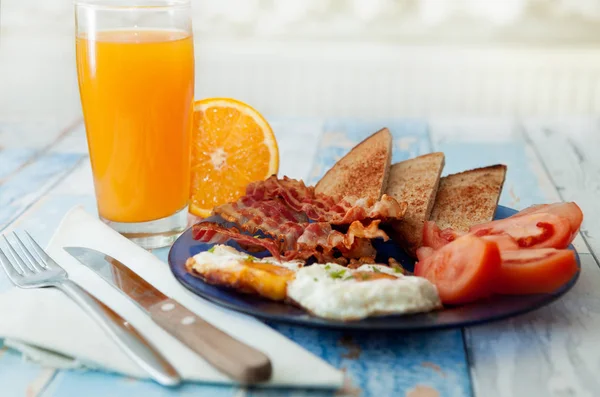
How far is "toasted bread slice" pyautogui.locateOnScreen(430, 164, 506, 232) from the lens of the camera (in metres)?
1.65

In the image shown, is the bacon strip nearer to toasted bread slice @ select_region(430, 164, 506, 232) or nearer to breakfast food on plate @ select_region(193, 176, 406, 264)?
breakfast food on plate @ select_region(193, 176, 406, 264)

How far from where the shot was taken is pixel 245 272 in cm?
121

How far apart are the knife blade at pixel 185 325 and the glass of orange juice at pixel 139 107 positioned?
0.84 ft

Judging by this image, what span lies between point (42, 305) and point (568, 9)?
399cm

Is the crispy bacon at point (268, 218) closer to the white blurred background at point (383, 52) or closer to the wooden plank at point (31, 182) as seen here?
the wooden plank at point (31, 182)

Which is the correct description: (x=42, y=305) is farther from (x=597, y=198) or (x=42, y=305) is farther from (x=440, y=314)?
(x=597, y=198)

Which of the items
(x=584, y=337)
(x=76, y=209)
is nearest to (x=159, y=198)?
(x=76, y=209)

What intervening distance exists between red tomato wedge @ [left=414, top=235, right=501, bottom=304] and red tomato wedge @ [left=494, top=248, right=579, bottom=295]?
0.02 meters

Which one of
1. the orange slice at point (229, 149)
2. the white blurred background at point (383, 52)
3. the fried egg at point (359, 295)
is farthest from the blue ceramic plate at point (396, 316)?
the white blurred background at point (383, 52)

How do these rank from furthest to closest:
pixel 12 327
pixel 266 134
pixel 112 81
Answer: pixel 266 134, pixel 112 81, pixel 12 327

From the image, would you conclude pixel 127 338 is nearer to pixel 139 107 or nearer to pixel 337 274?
pixel 337 274

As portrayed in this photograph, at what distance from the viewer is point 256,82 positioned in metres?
4.60

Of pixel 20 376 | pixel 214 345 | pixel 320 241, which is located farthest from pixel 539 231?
pixel 20 376

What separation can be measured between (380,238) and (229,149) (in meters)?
0.57
